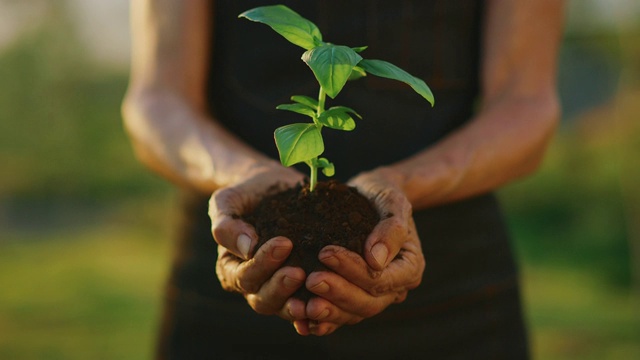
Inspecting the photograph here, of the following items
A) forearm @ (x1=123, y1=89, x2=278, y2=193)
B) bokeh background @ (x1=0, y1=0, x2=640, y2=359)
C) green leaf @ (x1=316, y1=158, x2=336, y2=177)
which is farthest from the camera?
bokeh background @ (x1=0, y1=0, x2=640, y2=359)

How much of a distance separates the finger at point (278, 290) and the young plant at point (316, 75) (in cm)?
18

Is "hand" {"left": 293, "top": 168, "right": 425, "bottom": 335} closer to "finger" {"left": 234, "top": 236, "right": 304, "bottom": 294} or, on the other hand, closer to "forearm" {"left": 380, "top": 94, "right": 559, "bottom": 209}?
"finger" {"left": 234, "top": 236, "right": 304, "bottom": 294}

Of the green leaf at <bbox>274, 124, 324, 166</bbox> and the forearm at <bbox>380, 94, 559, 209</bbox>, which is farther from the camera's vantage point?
the forearm at <bbox>380, 94, 559, 209</bbox>

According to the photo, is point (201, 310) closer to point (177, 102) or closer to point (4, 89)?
point (177, 102)

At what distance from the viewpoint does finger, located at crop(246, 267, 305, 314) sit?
1273mm

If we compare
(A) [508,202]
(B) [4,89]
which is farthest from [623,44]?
(B) [4,89]

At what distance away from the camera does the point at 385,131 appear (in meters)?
1.85

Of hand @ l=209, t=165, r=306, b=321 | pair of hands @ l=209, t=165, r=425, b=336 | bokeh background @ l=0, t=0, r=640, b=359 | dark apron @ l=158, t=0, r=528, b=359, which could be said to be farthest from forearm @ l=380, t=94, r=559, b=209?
bokeh background @ l=0, t=0, r=640, b=359

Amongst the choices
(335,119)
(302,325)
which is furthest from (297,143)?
(302,325)

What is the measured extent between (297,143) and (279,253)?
0.59ft

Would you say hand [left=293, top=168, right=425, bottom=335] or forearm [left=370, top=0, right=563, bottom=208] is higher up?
forearm [left=370, top=0, right=563, bottom=208]

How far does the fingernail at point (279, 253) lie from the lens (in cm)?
127

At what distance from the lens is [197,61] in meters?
1.86

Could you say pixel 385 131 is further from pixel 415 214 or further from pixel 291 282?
pixel 291 282
